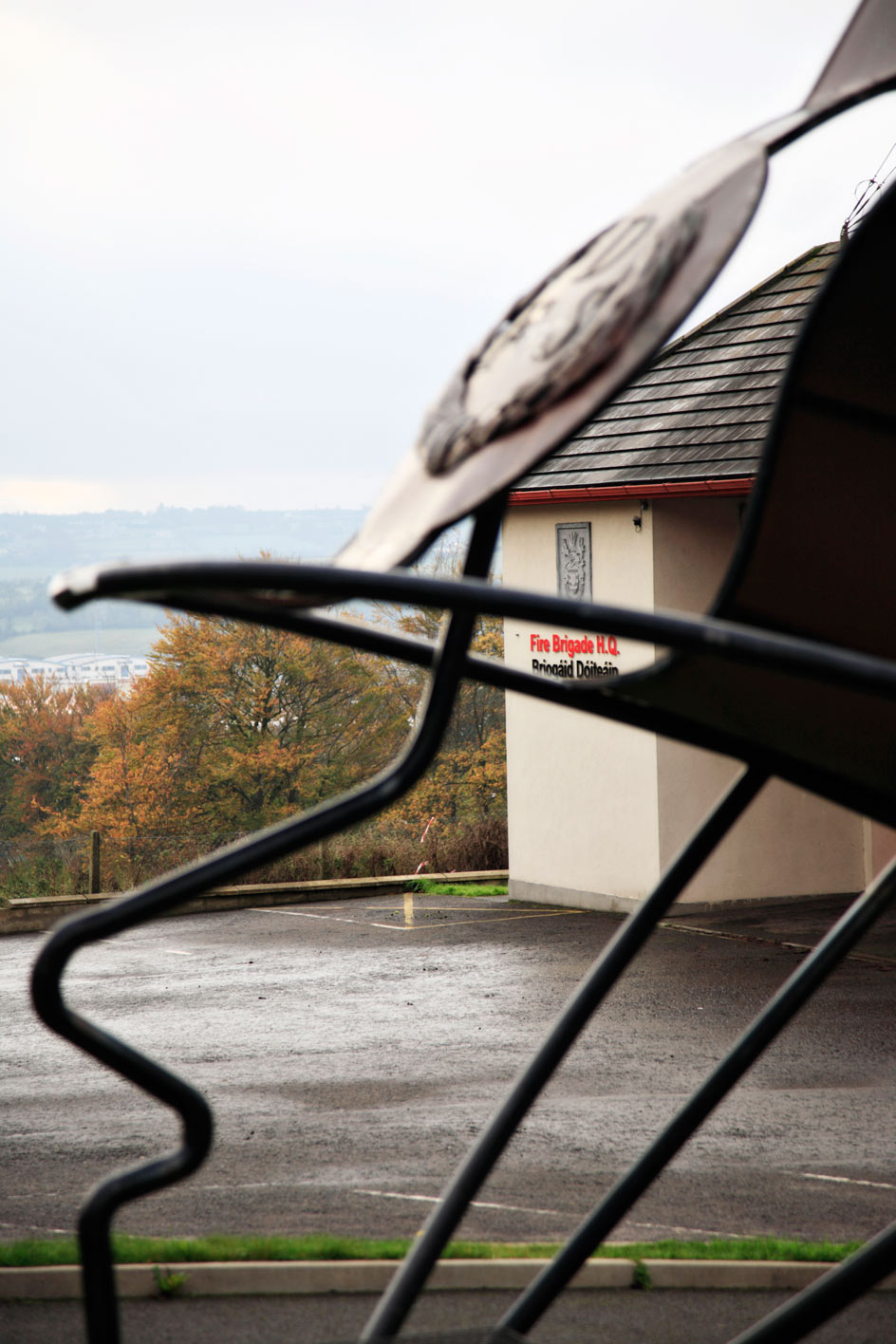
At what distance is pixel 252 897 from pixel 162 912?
63.8 feet

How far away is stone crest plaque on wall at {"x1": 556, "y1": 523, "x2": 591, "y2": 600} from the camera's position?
18312 millimetres

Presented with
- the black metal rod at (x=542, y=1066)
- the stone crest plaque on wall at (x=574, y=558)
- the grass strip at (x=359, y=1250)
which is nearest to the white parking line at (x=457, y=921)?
the stone crest plaque on wall at (x=574, y=558)

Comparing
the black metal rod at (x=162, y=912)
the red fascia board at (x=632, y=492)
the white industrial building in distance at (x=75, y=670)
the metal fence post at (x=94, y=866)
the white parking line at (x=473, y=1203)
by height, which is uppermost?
the red fascia board at (x=632, y=492)

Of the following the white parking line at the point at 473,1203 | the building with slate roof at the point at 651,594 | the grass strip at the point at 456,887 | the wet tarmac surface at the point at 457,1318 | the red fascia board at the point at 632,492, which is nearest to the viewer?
the wet tarmac surface at the point at 457,1318

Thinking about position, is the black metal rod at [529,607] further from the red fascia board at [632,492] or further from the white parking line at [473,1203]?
the red fascia board at [632,492]

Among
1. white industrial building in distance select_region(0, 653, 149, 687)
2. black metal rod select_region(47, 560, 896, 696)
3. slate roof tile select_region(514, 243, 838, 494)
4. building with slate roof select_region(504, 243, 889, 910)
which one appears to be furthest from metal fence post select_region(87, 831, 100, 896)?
black metal rod select_region(47, 560, 896, 696)

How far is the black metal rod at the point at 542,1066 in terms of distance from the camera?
10.9ft

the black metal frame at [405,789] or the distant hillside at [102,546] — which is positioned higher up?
the distant hillside at [102,546]

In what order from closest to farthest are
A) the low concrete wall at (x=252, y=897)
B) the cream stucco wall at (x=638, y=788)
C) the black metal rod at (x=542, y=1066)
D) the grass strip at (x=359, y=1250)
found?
the black metal rod at (x=542, y=1066)
the grass strip at (x=359, y=1250)
the cream stucco wall at (x=638, y=788)
the low concrete wall at (x=252, y=897)

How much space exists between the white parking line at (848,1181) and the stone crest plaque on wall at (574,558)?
10832mm

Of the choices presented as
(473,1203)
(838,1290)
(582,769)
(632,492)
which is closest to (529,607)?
(838,1290)

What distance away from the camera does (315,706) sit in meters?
36.4

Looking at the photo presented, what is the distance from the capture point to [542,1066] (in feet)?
11.1

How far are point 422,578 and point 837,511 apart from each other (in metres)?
1.16
